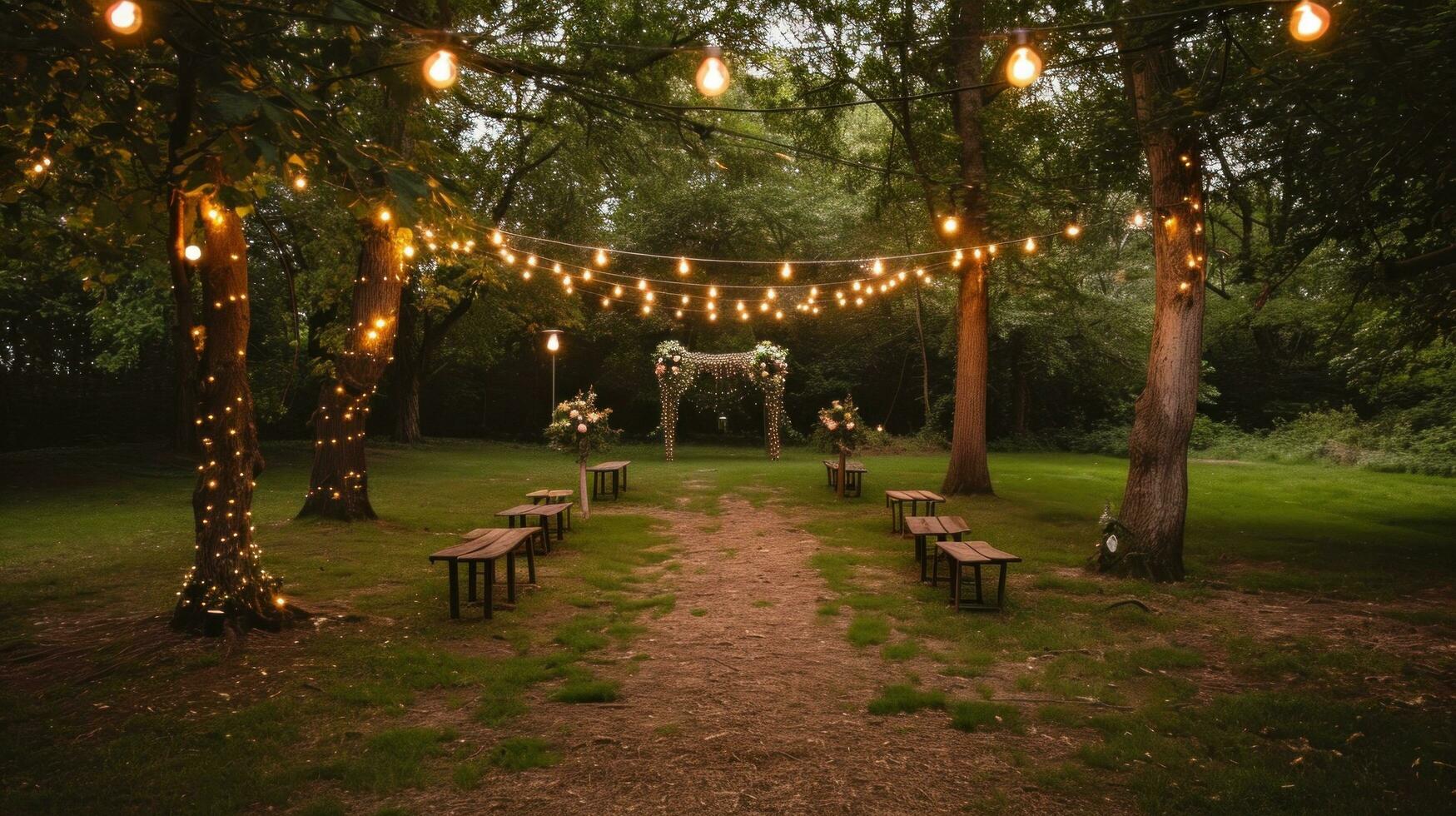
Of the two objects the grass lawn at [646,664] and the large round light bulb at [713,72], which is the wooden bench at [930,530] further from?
the large round light bulb at [713,72]

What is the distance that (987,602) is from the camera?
237 inches

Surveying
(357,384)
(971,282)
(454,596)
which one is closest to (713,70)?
(454,596)

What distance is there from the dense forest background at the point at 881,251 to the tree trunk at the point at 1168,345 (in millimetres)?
615

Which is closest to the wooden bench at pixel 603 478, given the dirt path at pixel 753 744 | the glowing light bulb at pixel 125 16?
the dirt path at pixel 753 744

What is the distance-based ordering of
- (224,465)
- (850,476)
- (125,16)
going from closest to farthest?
(125,16)
(224,465)
(850,476)

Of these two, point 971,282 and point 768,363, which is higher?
point 971,282

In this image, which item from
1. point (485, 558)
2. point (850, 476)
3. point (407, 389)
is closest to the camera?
point (485, 558)

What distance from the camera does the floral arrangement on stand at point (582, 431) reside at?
10.5 metres

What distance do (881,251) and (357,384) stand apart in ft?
51.5

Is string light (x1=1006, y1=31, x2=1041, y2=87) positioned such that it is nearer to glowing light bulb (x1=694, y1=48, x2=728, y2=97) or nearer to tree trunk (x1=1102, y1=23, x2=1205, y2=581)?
glowing light bulb (x1=694, y1=48, x2=728, y2=97)

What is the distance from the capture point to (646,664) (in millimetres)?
4637

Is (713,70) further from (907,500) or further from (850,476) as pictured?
(850,476)

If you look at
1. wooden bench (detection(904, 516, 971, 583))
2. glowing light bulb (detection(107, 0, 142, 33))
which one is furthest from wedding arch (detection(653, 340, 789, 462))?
glowing light bulb (detection(107, 0, 142, 33))

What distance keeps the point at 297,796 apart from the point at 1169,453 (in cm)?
680
